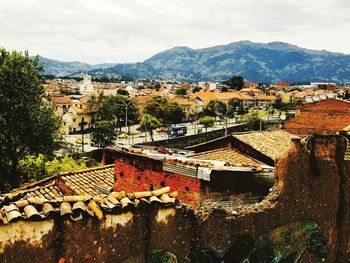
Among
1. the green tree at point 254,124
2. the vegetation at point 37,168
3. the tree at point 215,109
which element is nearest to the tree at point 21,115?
the vegetation at point 37,168

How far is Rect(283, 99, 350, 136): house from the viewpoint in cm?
4497

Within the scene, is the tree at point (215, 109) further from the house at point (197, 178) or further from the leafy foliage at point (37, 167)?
the house at point (197, 178)

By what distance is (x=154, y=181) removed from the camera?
400 inches

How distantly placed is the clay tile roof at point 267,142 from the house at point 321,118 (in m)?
29.5

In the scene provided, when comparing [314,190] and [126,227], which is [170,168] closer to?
[314,190]

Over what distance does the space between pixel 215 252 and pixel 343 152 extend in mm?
3581

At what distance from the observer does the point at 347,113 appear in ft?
147

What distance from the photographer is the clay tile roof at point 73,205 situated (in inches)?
187

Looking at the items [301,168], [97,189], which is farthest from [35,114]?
[301,168]

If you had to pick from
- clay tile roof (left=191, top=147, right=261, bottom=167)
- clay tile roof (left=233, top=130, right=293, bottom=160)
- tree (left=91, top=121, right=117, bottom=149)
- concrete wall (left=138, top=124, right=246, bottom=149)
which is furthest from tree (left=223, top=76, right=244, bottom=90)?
clay tile roof (left=191, top=147, right=261, bottom=167)

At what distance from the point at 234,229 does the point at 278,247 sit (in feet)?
4.36

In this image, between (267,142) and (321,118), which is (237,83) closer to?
(321,118)

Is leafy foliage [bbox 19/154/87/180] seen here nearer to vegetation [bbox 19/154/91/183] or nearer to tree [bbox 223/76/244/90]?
vegetation [bbox 19/154/91/183]

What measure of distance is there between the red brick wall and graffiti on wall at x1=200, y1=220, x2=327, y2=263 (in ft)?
6.35
